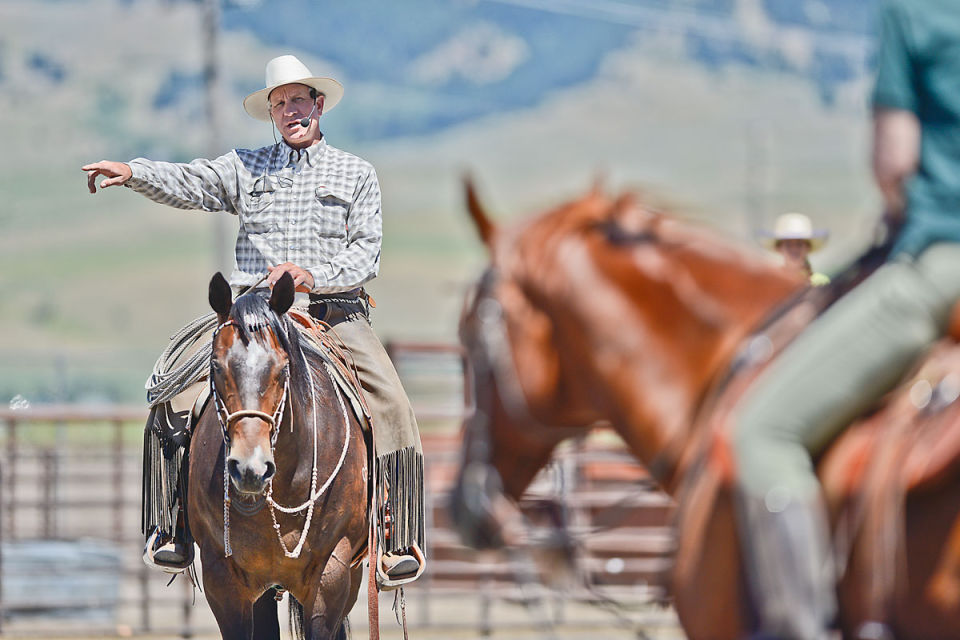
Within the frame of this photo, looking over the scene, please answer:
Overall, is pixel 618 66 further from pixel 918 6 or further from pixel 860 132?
pixel 918 6

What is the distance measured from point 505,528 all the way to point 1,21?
14819cm

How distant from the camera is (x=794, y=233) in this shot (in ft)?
26.3

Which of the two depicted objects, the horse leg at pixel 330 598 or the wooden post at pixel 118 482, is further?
the wooden post at pixel 118 482

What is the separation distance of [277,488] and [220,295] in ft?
2.82

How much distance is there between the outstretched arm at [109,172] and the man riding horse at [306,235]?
241mm

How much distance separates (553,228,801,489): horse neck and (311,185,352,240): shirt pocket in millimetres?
2588

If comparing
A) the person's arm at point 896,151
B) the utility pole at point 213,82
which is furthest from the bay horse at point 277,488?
the utility pole at point 213,82

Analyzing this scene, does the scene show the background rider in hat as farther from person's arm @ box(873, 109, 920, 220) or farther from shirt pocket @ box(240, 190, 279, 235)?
person's arm @ box(873, 109, 920, 220)

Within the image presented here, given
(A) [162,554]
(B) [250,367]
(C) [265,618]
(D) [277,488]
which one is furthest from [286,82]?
(C) [265,618]

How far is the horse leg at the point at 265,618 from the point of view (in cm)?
616

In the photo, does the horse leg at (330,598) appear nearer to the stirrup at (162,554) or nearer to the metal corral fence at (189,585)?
the stirrup at (162,554)

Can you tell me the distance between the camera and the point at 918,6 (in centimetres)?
321

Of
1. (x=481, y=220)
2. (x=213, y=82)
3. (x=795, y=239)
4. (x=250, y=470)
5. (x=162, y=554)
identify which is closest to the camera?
(x=481, y=220)

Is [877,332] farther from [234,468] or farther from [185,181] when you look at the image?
[185,181]
